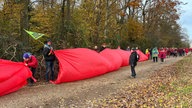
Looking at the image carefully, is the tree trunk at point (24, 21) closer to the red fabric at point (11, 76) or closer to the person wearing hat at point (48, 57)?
the person wearing hat at point (48, 57)

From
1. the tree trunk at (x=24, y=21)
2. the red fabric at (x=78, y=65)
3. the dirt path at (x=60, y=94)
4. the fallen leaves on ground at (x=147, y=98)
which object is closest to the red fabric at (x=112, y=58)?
the red fabric at (x=78, y=65)

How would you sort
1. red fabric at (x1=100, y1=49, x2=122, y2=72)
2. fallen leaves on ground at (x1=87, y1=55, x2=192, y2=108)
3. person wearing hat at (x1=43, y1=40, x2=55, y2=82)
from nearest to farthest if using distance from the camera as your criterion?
fallen leaves on ground at (x1=87, y1=55, x2=192, y2=108)
person wearing hat at (x1=43, y1=40, x2=55, y2=82)
red fabric at (x1=100, y1=49, x2=122, y2=72)

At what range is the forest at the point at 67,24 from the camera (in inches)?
634

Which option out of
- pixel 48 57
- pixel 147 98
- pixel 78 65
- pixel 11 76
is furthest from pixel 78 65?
pixel 147 98

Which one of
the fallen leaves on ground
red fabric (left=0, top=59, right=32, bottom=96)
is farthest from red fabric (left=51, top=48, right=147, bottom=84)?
the fallen leaves on ground

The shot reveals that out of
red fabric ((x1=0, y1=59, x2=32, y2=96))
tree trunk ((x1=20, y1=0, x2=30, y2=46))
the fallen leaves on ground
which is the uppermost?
tree trunk ((x1=20, y1=0, x2=30, y2=46))

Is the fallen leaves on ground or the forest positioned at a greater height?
the forest

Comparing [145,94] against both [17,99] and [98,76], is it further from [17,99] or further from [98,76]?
[98,76]

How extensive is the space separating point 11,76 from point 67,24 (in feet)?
26.9

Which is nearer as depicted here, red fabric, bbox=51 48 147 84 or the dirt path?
the dirt path

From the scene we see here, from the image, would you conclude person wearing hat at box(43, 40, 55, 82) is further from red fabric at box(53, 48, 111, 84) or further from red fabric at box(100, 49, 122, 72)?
red fabric at box(100, 49, 122, 72)

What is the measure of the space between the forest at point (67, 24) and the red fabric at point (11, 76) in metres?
2.31

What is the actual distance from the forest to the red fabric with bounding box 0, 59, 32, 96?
231cm

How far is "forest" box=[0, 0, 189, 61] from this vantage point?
1611cm
